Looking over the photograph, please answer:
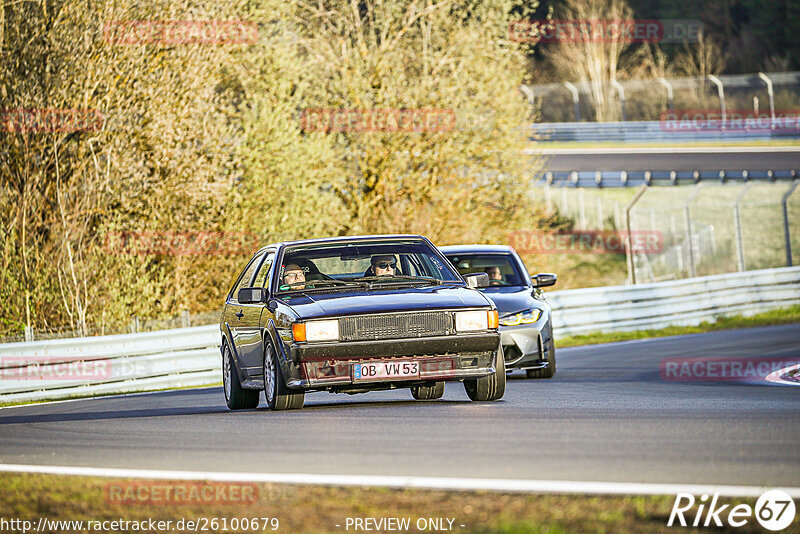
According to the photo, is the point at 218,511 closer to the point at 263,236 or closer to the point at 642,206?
the point at 263,236

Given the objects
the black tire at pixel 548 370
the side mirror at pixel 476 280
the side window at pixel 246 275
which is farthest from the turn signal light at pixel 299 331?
the black tire at pixel 548 370

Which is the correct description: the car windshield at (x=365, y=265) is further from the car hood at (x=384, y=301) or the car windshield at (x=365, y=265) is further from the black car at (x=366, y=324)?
the car hood at (x=384, y=301)

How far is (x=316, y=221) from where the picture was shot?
27484mm

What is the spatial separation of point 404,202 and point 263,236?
495cm

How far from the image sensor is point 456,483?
6.74 metres

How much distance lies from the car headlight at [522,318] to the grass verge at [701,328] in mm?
8191

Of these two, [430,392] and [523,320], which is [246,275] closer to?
[430,392]

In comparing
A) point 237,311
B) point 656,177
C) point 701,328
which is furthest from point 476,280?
point 656,177

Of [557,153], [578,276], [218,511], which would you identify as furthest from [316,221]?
[557,153]

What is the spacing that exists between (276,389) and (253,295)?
3.37ft

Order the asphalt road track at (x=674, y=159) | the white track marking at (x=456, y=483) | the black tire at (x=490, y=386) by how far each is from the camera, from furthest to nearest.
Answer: the asphalt road track at (x=674, y=159)
the black tire at (x=490, y=386)
the white track marking at (x=456, y=483)

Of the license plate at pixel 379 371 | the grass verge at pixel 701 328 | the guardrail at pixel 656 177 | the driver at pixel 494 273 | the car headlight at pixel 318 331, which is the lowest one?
the grass verge at pixel 701 328

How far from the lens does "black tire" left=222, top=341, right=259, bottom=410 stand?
1242 centimetres

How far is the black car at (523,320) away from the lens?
49.9 ft
